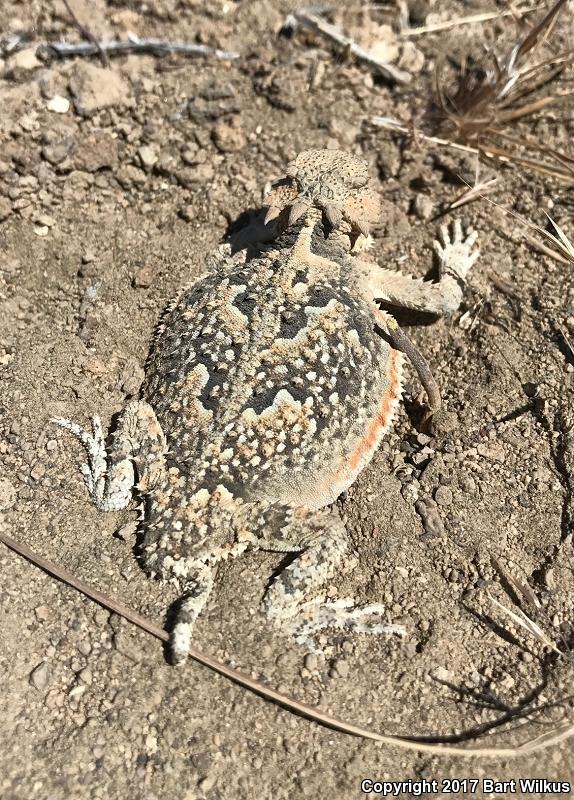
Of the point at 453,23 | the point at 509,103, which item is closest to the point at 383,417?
the point at 509,103

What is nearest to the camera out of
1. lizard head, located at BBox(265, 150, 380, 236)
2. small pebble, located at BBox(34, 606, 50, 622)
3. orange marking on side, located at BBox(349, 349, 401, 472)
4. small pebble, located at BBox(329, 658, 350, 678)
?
small pebble, located at BBox(329, 658, 350, 678)

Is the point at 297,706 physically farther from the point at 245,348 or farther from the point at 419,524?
the point at 245,348

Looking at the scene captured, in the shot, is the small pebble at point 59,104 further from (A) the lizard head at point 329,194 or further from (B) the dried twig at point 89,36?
(A) the lizard head at point 329,194

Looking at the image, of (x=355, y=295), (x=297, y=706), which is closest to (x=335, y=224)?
(x=355, y=295)

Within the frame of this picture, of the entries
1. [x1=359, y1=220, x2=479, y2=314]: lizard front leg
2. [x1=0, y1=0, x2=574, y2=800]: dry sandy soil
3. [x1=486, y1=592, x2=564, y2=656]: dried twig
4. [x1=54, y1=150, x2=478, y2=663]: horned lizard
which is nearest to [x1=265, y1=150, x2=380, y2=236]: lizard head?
[x1=54, y1=150, x2=478, y2=663]: horned lizard

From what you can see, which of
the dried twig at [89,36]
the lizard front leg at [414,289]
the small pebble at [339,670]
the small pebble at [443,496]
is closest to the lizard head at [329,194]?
the lizard front leg at [414,289]

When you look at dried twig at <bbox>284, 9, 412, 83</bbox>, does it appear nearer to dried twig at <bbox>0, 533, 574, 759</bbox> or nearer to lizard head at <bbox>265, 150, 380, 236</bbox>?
lizard head at <bbox>265, 150, 380, 236</bbox>
